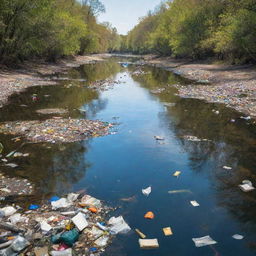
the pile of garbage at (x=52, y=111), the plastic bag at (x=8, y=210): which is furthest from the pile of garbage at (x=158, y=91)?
the plastic bag at (x=8, y=210)

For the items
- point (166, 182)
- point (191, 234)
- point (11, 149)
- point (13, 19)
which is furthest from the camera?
point (13, 19)

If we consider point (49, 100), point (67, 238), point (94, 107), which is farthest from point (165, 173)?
point (49, 100)

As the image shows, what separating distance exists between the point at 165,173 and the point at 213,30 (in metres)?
36.2

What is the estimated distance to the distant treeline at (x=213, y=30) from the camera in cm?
2562

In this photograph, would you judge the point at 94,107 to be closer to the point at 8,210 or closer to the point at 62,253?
the point at 8,210

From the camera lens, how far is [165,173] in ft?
23.7

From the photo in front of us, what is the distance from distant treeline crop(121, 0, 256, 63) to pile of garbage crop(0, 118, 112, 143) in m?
Answer: 20.1

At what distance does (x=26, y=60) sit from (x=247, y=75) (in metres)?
27.4

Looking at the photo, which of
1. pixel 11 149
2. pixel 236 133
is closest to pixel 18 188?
pixel 11 149

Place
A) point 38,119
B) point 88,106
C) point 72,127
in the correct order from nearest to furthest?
point 72,127 < point 38,119 < point 88,106

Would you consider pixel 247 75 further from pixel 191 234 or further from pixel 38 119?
pixel 191 234

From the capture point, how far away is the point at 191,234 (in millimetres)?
4848

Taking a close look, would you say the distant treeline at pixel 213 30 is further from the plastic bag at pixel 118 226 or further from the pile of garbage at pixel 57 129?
the plastic bag at pixel 118 226

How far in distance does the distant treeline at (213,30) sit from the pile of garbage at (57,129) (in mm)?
20129
